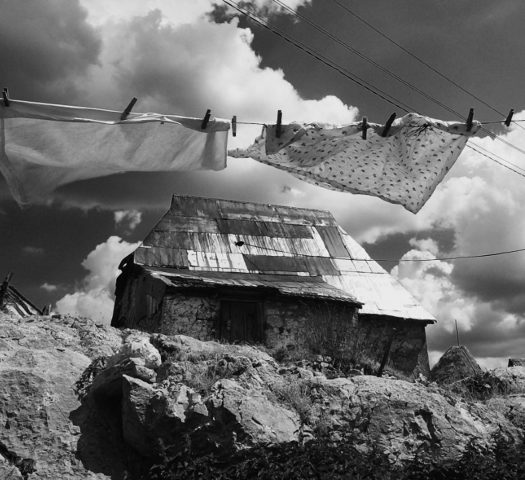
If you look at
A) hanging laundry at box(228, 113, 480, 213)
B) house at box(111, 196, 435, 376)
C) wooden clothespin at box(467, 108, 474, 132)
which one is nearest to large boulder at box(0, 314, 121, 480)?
hanging laundry at box(228, 113, 480, 213)

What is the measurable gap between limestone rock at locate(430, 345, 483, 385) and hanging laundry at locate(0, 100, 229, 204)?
9758 mm

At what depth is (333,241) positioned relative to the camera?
18297mm

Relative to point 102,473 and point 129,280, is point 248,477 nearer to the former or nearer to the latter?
point 102,473

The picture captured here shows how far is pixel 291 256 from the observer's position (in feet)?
54.6

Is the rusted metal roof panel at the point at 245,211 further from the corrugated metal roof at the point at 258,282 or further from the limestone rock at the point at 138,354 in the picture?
the limestone rock at the point at 138,354

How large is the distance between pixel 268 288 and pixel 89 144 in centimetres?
811

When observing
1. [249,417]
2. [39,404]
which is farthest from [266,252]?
[249,417]

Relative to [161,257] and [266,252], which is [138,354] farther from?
[266,252]

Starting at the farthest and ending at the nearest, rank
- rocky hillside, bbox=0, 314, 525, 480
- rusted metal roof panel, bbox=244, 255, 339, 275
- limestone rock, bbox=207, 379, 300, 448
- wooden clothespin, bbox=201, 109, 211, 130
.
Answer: rusted metal roof panel, bbox=244, 255, 339, 275, wooden clothespin, bbox=201, 109, 211, 130, limestone rock, bbox=207, 379, 300, 448, rocky hillside, bbox=0, 314, 525, 480

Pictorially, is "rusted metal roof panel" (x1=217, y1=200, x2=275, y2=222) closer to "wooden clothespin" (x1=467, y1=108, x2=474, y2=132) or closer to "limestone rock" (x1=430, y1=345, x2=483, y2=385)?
"limestone rock" (x1=430, y1=345, x2=483, y2=385)

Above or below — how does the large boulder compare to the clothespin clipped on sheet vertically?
below

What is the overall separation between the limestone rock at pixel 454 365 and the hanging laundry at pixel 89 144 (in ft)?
32.0

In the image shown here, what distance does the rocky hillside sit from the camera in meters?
5.39

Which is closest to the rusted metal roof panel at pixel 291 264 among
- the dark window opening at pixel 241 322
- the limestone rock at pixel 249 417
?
the dark window opening at pixel 241 322
